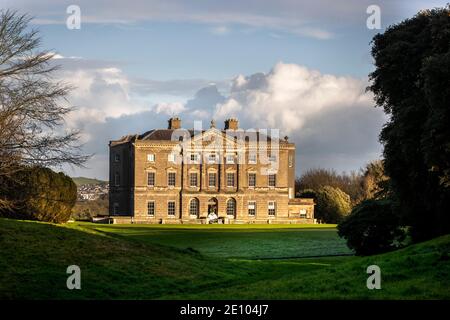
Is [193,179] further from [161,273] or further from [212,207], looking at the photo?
[161,273]

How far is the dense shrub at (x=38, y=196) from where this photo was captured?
32000 millimetres

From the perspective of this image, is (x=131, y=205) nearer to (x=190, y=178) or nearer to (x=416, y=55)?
(x=190, y=178)

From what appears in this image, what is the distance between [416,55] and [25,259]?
17483 mm

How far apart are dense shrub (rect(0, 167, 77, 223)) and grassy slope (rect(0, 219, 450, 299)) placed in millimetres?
6070

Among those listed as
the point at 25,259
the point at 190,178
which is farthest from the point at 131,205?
the point at 25,259

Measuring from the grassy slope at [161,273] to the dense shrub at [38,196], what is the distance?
19.9 feet

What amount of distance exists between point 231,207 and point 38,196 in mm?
62213

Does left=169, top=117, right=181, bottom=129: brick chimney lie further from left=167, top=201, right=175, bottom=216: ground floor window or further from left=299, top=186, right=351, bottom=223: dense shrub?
left=299, top=186, right=351, bottom=223: dense shrub

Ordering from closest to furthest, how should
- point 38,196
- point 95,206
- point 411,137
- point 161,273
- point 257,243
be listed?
point 161,273 → point 411,137 → point 38,196 → point 257,243 → point 95,206

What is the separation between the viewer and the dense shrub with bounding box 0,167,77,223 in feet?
105

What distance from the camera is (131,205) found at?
9431 cm

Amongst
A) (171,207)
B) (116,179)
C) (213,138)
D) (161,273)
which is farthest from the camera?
(116,179)

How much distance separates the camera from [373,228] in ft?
117

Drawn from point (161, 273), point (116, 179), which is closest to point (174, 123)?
point (116, 179)
